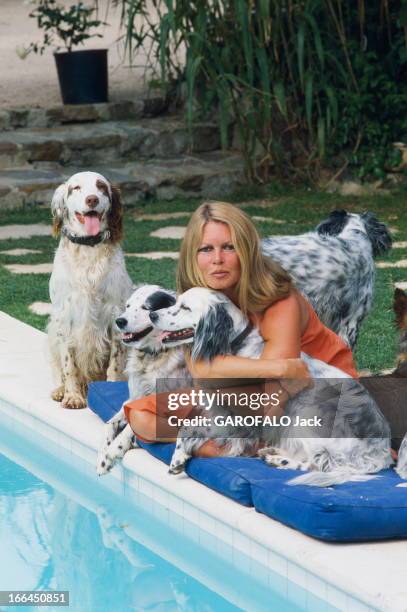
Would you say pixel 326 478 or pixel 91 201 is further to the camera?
pixel 91 201

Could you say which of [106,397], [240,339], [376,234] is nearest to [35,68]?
[376,234]

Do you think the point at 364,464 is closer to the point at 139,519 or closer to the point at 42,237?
the point at 139,519

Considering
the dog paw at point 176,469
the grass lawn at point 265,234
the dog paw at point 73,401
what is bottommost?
the grass lawn at point 265,234

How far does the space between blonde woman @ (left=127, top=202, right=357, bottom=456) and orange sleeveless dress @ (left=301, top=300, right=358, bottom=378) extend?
0.10 metres

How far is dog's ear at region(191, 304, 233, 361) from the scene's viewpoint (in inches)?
172

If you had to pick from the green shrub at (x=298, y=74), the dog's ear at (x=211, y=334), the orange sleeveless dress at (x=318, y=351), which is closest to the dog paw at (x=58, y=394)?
the orange sleeveless dress at (x=318, y=351)

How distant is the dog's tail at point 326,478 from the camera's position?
4.15m

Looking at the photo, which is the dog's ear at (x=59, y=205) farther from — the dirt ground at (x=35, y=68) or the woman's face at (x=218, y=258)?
the dirt ground at (x=35, y=68)

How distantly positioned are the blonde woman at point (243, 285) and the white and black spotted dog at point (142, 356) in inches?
9.8

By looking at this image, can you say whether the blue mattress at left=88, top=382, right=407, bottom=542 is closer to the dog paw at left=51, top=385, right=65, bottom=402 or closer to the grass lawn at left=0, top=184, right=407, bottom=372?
the dog paw at left=51, top=385, right=65, bottom=402

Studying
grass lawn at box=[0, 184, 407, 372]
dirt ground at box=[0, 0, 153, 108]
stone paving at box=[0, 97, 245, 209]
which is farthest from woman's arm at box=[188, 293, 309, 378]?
dirt ground at box=[0, 0, 153, 108]

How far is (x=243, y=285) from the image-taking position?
176 inches

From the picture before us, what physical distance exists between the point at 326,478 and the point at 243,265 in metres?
0.83

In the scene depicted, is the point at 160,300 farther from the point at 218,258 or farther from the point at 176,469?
the point at 176,469
